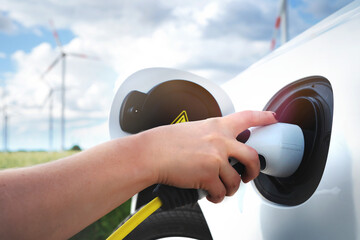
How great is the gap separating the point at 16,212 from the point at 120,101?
64cm

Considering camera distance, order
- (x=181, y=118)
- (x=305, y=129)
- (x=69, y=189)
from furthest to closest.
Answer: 1. (x=181, y=118)
2. (x=305, y=129)
3. (x=69, y=189)

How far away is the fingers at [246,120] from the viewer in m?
0.93

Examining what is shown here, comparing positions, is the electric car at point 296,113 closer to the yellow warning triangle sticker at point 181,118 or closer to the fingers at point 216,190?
the yellow warning triangle sticker at point 181,118

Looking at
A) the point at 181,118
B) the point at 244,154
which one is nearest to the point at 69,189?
the point at 244,154

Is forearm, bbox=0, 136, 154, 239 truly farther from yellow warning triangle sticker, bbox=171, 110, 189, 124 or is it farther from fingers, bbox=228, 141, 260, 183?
yellow warning triangle sticker, bbox=171, 110, 189, 124

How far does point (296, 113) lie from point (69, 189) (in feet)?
2.26

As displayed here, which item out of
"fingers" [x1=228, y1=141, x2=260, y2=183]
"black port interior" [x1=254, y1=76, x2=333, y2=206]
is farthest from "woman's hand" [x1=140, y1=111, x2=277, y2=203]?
"black port interior" [x1=254, y1=76, x2=333, y2=206]

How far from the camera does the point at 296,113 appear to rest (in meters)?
1.12

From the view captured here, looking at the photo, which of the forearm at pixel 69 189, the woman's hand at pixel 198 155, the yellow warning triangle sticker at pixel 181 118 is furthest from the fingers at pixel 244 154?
the yellow warning triangle sticker at pixel 181 118

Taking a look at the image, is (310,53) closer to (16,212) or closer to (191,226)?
(16,212)

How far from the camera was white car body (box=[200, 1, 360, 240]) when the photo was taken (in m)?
0.81

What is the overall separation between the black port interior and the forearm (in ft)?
1.34

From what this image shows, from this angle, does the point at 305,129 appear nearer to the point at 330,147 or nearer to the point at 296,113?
the point at 296,113

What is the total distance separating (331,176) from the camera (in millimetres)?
847
